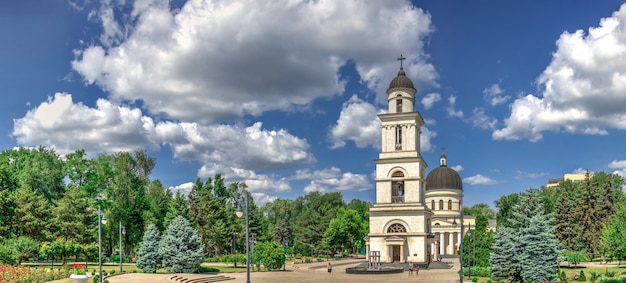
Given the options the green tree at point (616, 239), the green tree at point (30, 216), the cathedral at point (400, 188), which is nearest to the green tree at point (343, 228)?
the cathedral at point (400, 188)

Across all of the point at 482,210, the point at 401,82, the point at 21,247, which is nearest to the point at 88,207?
the point at 21,247

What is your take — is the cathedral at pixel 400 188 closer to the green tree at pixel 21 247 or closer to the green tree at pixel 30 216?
the green tree at pixel 21 247

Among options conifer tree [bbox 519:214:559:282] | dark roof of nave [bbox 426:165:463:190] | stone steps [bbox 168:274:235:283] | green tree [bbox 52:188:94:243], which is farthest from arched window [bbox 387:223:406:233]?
green tree [bbox 52:188:94:243]

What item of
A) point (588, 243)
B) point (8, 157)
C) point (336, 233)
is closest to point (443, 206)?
point (336, 233)

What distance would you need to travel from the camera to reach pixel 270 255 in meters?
56.7

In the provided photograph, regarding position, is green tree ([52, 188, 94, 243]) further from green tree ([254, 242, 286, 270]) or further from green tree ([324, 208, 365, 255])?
green tree ([324, 208, 365, 255])

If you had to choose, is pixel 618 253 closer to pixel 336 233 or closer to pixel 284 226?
pixel 336 233

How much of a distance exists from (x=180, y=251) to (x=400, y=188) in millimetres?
29176

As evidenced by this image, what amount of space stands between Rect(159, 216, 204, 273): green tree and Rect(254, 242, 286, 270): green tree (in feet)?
27.5

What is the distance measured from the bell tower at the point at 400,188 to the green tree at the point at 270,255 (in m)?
12.5

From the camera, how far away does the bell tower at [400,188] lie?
6375 centimetres

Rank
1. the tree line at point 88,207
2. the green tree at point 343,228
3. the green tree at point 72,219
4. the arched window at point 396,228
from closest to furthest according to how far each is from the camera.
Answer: the tree line at point 88,207 → the green tree at point 72,219 → the arched window at point 396,228 → the green tree at point 343,228

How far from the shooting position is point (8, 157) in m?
69.6

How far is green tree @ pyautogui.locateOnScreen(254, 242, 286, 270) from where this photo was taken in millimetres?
56800
